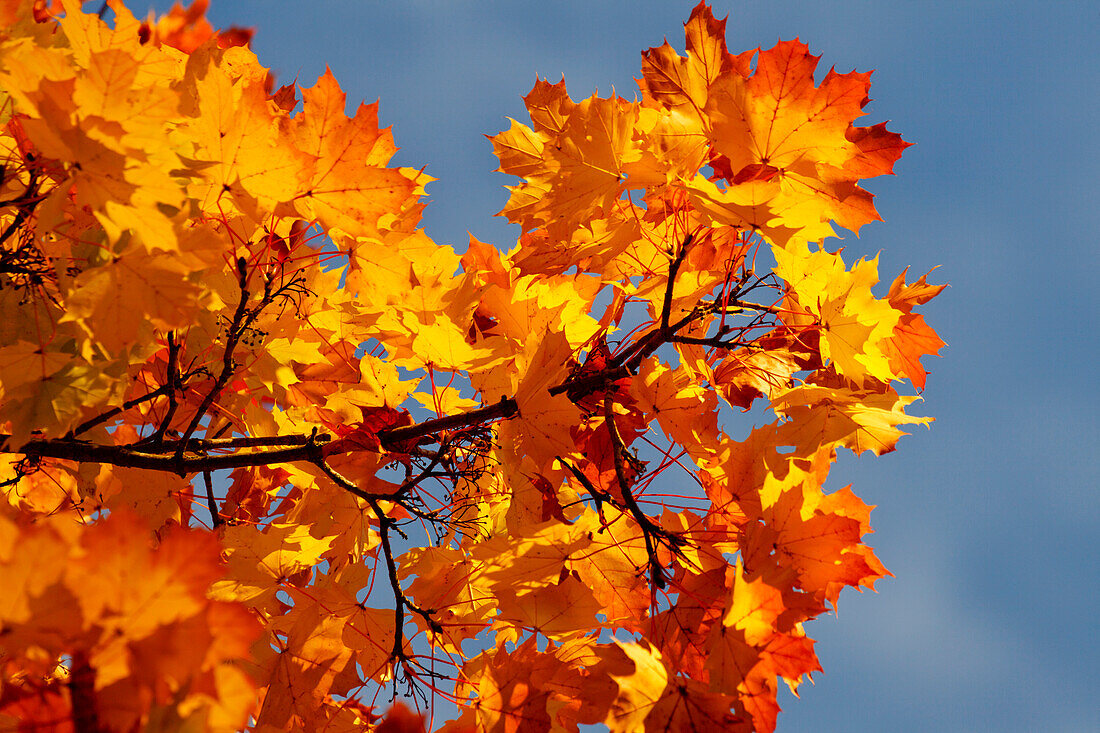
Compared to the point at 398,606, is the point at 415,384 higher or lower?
higher

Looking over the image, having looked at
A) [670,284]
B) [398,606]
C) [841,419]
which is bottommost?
[398,606]

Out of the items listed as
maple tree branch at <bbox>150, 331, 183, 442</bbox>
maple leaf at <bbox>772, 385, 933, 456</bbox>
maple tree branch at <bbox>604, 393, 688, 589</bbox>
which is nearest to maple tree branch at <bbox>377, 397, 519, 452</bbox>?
maple tree branch at <bbox>604, 393, 688, 589</bbox>

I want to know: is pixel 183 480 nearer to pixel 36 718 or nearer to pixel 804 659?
pixel 36 718

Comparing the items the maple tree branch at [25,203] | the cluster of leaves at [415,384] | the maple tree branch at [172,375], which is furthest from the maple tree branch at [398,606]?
the maple tree branch at [25,203]

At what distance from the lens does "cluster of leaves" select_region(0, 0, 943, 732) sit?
119 centimetres

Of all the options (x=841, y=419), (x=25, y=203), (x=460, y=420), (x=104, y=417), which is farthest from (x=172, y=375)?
(x=841, y=419)

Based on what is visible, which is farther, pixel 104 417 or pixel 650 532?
pixel 650 532

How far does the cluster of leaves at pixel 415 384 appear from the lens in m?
1.19

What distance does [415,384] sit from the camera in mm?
1984

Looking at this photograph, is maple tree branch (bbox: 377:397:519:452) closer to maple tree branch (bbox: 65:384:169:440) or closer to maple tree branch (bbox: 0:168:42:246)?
maple tree branch (bbox: 65:384:169:440)

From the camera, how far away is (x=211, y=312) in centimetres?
176

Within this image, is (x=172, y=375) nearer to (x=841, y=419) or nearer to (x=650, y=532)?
(x=650, y=532)

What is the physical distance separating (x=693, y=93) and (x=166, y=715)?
5.79 ft

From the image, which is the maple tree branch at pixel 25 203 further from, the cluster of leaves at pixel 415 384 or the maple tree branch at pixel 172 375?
the maple tree branch at pixel 172 375
